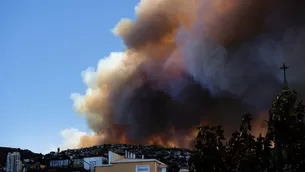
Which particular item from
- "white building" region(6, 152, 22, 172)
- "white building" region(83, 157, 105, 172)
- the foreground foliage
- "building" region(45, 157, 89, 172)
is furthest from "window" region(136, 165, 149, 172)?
the foreground foliage

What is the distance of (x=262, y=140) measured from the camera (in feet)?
107

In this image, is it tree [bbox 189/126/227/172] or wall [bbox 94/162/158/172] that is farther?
wall [bbox 94/162/158/172]

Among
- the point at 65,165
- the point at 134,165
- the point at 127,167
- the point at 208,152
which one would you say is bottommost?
the point at 208,152

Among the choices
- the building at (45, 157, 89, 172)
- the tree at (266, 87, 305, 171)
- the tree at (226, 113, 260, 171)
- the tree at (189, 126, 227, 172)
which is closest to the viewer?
the tree at (266, 87, 305, 171)

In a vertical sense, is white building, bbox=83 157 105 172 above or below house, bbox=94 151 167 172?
above

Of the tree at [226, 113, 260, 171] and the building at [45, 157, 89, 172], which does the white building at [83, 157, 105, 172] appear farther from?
the tree at [226, 113, 260, 171]

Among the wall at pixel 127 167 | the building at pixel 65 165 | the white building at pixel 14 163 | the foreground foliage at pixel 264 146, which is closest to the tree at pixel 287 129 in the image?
the foreground foliage at pixel 264 146

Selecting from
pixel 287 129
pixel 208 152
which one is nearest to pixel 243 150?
pixel 208 152

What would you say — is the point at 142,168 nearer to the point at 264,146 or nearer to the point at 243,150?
the point at 243,150

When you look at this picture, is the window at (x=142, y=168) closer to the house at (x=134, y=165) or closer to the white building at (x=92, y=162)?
the house at (x=134, y=165)

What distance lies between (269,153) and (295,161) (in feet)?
7.48

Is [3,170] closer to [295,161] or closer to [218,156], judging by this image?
[218,156]

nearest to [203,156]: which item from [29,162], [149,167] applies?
[149,167]

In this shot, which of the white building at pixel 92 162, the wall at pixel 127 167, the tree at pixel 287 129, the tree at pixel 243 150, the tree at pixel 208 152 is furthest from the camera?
the white building at pixel 92 162
